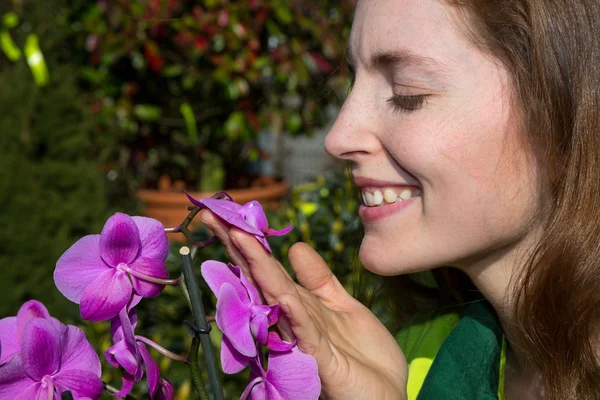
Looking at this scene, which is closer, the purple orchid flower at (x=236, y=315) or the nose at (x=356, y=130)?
the purple orchid flower at (x=236, y=315)

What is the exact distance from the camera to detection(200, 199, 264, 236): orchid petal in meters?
0.89

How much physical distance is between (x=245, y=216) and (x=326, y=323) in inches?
13.0

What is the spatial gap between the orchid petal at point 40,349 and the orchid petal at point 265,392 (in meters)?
0.23

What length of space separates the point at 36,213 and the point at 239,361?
9.46 feet

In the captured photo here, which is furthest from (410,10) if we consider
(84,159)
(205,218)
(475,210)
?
(84,159)

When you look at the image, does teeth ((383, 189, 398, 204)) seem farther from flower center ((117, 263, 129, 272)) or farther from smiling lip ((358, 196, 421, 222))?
flower center ((117, 263, 129, 272))

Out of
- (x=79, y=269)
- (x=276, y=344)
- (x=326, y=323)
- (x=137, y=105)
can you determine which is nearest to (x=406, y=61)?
(x=326, y=323)

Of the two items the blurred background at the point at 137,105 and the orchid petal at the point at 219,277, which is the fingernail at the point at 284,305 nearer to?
the orchid petal at the point at 219,277

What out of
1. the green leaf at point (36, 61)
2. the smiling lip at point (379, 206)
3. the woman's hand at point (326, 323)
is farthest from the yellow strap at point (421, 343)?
the green leaf at point (36, 61)

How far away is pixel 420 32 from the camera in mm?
1256

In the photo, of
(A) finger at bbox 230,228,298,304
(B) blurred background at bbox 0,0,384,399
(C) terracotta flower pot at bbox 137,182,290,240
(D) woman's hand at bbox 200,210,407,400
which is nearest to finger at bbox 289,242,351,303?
(D) woman's hand at bbox 200,210,407,400

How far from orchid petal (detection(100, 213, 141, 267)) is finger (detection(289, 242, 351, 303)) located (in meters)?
0.45

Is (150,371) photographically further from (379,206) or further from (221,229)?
(379,206)

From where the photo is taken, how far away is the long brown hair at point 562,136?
1.24 m
